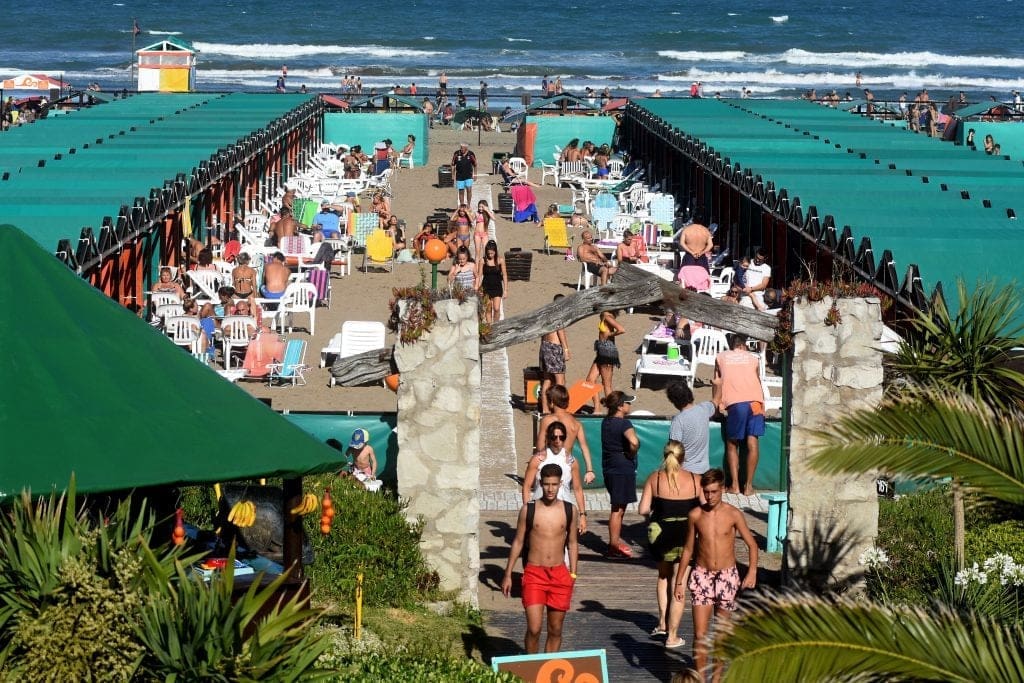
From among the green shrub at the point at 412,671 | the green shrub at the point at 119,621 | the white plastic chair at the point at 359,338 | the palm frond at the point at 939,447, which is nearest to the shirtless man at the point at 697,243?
the white plastic chair at the point at 359,338

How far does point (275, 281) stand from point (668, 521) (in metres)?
11.5

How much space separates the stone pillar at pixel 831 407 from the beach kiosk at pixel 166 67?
3496 centimetres

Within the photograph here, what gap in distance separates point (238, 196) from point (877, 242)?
540 inches

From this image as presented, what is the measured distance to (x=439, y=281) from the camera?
24047 millimetres

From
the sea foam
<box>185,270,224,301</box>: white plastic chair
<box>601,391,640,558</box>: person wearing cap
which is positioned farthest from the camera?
the sea foam

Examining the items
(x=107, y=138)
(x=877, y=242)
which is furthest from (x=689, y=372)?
(x=107, y=138)

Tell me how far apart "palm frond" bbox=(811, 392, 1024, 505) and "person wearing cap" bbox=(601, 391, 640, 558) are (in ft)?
18.8

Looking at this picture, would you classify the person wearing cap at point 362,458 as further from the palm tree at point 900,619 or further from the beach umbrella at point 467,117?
the beach umbrella at point 467,117

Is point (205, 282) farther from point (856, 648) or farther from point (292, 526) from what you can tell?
point (856, 648)

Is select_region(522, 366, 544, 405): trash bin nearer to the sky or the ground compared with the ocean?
nearer to the ground

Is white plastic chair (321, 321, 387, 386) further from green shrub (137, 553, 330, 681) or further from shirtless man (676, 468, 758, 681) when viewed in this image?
green shrub (137, 553, 330, 681)

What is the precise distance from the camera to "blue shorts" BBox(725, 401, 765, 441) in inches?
551

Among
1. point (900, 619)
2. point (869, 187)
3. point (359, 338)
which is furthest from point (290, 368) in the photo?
point (900, 619)

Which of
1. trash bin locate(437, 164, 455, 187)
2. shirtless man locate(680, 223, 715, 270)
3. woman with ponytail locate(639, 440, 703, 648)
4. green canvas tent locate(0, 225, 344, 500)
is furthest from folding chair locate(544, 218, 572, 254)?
green canvas tent locate(0, 225, 344, 500)
